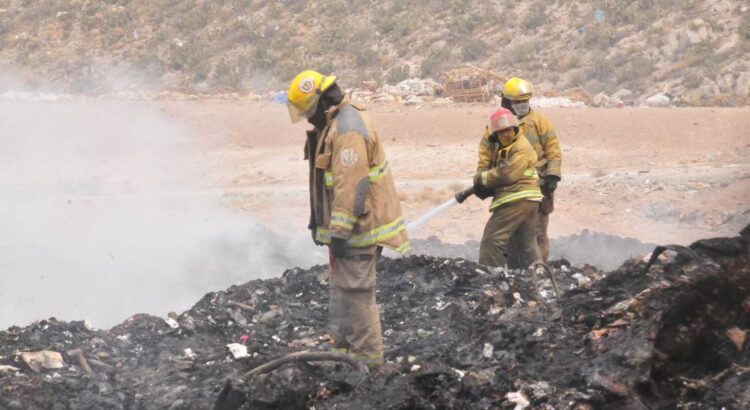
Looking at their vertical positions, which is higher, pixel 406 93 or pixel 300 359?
pixel 406 93

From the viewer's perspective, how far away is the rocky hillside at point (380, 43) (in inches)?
952

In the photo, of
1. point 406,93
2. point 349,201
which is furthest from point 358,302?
point 406,93

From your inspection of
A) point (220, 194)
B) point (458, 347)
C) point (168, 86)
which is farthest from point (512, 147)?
point (168, 86)

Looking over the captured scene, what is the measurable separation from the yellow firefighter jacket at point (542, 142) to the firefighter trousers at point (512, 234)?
0.36 metres

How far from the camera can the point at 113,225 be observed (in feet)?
43.7

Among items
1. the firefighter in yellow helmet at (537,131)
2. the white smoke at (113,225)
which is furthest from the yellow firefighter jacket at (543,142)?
the white smoke at (113,225)

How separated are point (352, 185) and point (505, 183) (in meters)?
2.48

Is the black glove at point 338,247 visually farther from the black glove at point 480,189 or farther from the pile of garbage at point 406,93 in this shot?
the pile of garbage at point 406,93

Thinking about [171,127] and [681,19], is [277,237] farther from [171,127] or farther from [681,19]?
[681,19]

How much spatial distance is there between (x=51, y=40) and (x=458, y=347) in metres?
29.1

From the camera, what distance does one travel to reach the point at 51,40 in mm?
32500

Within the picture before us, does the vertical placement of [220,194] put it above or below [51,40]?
below

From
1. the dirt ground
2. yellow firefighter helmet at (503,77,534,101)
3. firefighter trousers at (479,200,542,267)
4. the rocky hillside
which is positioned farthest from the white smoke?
the rocky hillside

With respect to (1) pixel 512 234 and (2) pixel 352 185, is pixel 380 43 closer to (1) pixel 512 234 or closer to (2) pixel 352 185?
(1) pixel 512 234
